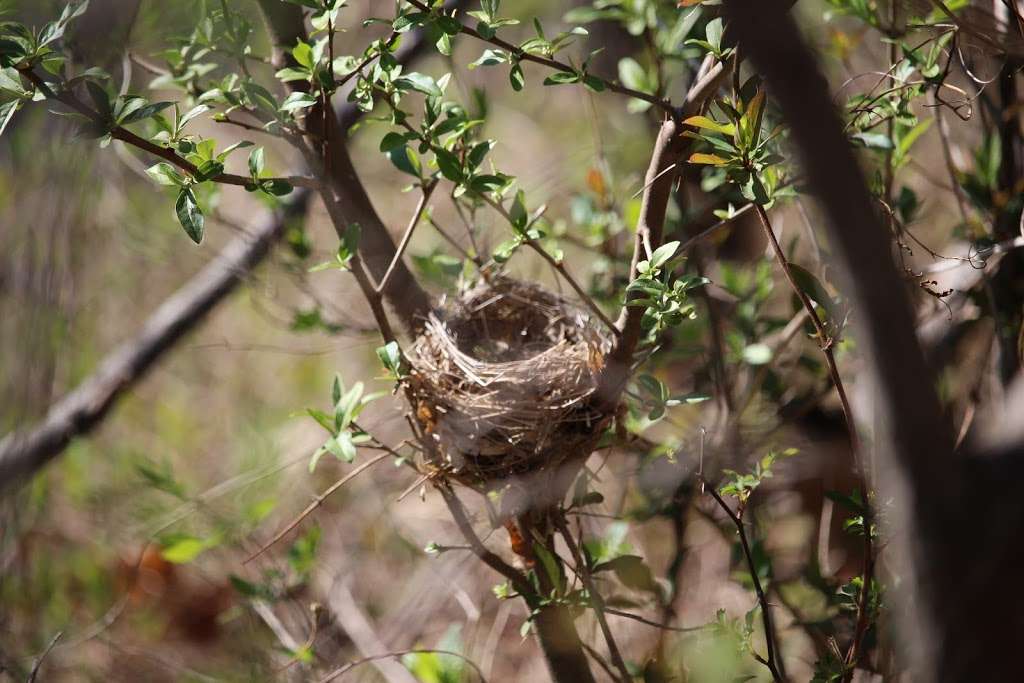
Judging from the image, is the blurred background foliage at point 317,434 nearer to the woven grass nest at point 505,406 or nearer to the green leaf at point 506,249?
the woven grass nest at point 505,406

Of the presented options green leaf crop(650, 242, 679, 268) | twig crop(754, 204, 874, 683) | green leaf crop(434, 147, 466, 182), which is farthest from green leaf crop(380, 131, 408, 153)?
twig crop(754, 204, 874, 683)

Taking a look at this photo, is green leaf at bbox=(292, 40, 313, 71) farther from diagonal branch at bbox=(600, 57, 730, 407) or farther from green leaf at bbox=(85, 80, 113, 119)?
diagonal branch at bbox=(600, 57, 730, 407)

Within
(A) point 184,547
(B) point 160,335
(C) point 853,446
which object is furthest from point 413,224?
(B) point 160,335

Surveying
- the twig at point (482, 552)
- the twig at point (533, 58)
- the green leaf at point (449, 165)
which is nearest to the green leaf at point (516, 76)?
the twig at point (533, 58)

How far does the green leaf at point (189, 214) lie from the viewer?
113cm

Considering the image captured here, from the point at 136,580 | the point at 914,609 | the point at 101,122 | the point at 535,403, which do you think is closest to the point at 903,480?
the point at 914,609

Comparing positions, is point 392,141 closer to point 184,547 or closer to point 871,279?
point 871,279

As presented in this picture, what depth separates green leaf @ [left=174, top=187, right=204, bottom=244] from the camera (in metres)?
1.13

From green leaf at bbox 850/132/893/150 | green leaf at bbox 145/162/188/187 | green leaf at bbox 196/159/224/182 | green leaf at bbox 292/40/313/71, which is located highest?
green leaf at bbox 292/40/313/71

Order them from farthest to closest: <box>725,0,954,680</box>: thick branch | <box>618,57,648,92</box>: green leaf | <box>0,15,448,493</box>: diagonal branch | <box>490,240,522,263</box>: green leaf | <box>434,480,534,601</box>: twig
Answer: <box>0,15,448,493</box>: diagonal branch, <box>618,57,648,92</box>: green leaf, <box>434,480,534,601</box>: twig, <box>490,240,522,263</box>: green leaf, <box>725,0,954,680</box>: thick branch

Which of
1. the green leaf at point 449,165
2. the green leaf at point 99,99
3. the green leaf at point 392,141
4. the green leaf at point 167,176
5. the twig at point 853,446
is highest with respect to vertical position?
the green leaf at point 99,99

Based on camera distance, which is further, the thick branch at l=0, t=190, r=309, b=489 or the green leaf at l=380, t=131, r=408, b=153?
the thick branch at l=0, t=190, r=309, b=489

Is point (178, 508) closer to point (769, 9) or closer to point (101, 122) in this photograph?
point (101, 122)

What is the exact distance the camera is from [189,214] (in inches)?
44.7
